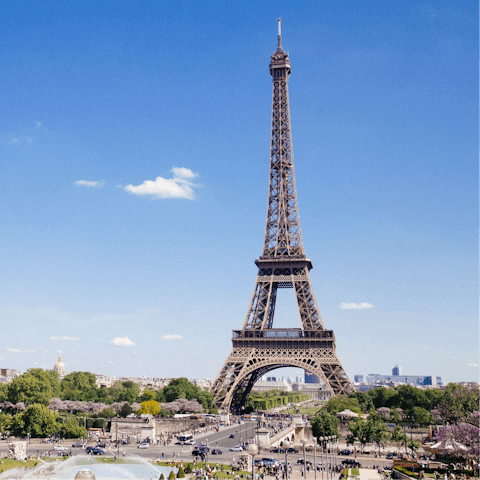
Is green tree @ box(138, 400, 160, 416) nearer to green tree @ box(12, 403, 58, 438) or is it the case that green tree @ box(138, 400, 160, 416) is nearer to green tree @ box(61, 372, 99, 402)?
green tree @ box(12, 403, 58, 438)

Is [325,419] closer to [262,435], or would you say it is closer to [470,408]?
[262,435]

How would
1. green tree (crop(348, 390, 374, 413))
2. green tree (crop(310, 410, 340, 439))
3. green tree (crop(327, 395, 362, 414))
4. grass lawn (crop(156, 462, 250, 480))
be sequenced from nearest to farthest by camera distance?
grass lawn (crop(156, 462, 250, 480)) → green tree (crop(310, 410, 340, 439)) → green tree (crop(327, 395, 362, 414)) → green tree (crop(348, 390, 374, 413))

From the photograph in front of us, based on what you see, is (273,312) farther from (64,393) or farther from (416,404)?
(64,393)

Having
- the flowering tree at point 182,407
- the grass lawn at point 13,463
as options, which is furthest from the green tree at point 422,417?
the grass lawn at point 13,463

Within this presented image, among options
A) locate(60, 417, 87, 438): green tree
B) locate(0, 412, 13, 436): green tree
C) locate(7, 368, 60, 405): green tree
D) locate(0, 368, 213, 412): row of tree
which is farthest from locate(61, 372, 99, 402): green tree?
locate(60, 417, 87, 438): green tree

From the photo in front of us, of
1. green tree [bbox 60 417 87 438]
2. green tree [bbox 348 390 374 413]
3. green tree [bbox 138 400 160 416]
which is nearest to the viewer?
green tree [bbox 60 417 87 438]
